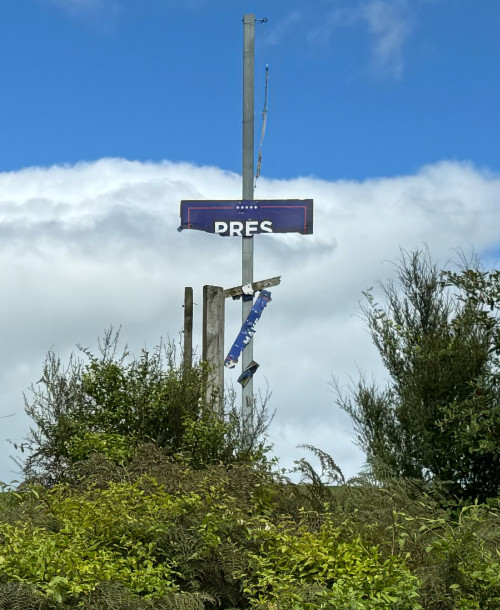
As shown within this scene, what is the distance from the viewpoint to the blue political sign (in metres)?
14.1

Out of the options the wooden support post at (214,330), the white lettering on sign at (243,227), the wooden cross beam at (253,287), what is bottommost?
the wooden support post at (214,330)

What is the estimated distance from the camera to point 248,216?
1409cm

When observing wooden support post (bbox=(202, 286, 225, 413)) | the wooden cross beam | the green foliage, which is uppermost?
the wooden cross beam

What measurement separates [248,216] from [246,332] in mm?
1920

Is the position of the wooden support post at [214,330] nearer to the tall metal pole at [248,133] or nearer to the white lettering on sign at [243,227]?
the tall metal pole at [248,133]

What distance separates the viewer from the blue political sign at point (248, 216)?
14.1 m

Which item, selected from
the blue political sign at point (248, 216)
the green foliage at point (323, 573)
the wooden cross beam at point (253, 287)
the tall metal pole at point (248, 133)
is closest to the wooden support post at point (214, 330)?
the wooden cross beam at point (253, 287)

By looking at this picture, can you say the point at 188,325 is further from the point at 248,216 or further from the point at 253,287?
the point at 248,216

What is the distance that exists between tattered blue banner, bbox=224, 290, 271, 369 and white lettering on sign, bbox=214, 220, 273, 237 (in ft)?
3.47

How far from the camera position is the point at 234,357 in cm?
1361

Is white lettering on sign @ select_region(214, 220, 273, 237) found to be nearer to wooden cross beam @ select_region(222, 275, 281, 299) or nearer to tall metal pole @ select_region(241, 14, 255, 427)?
tall metal pole @ select_region(241, 14, 255, 427)

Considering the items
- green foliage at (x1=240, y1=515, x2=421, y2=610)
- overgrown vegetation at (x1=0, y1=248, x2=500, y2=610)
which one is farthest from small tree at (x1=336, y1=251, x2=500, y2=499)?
green foliage at (x1=240, y1=515, x2=421, y2=610)

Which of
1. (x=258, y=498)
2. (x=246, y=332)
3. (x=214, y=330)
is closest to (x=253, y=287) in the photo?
(x=246, y=332)

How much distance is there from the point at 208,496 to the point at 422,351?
5.64 m
